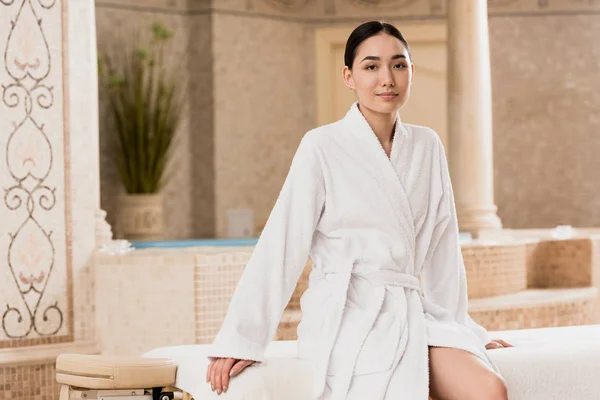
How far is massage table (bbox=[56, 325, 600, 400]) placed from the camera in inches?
84.4

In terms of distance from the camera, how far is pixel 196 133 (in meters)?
8.76

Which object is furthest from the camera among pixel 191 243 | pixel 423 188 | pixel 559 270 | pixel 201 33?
pixel 201 33

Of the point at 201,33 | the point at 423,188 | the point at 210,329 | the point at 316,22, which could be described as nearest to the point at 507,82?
the point at 316,22

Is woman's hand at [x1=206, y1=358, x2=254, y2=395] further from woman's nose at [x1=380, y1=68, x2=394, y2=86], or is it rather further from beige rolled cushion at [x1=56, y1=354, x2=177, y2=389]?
woman's nose at [x1=380, y1=68, x2=394, y2=86]

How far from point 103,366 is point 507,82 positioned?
746 cm

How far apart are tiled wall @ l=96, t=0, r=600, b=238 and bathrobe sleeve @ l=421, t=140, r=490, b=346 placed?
6.40 metres

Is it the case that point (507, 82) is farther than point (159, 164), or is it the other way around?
point (507, 82)

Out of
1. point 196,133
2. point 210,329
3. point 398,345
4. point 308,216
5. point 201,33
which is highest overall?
point 201,33

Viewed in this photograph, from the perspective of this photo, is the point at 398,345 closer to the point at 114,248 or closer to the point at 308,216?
the point at 308,216

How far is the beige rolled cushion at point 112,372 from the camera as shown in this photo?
2162mm

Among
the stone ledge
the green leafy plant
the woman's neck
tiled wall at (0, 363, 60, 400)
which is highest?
the green leafy plant

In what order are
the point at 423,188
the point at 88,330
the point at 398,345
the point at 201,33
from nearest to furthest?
1. the point at 398,345
2. the point at 423,188
3. the point at 88,330
4. the point at 201,33

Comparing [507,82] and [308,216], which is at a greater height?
[507,82]

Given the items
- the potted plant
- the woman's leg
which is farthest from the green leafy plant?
the woman's leg
